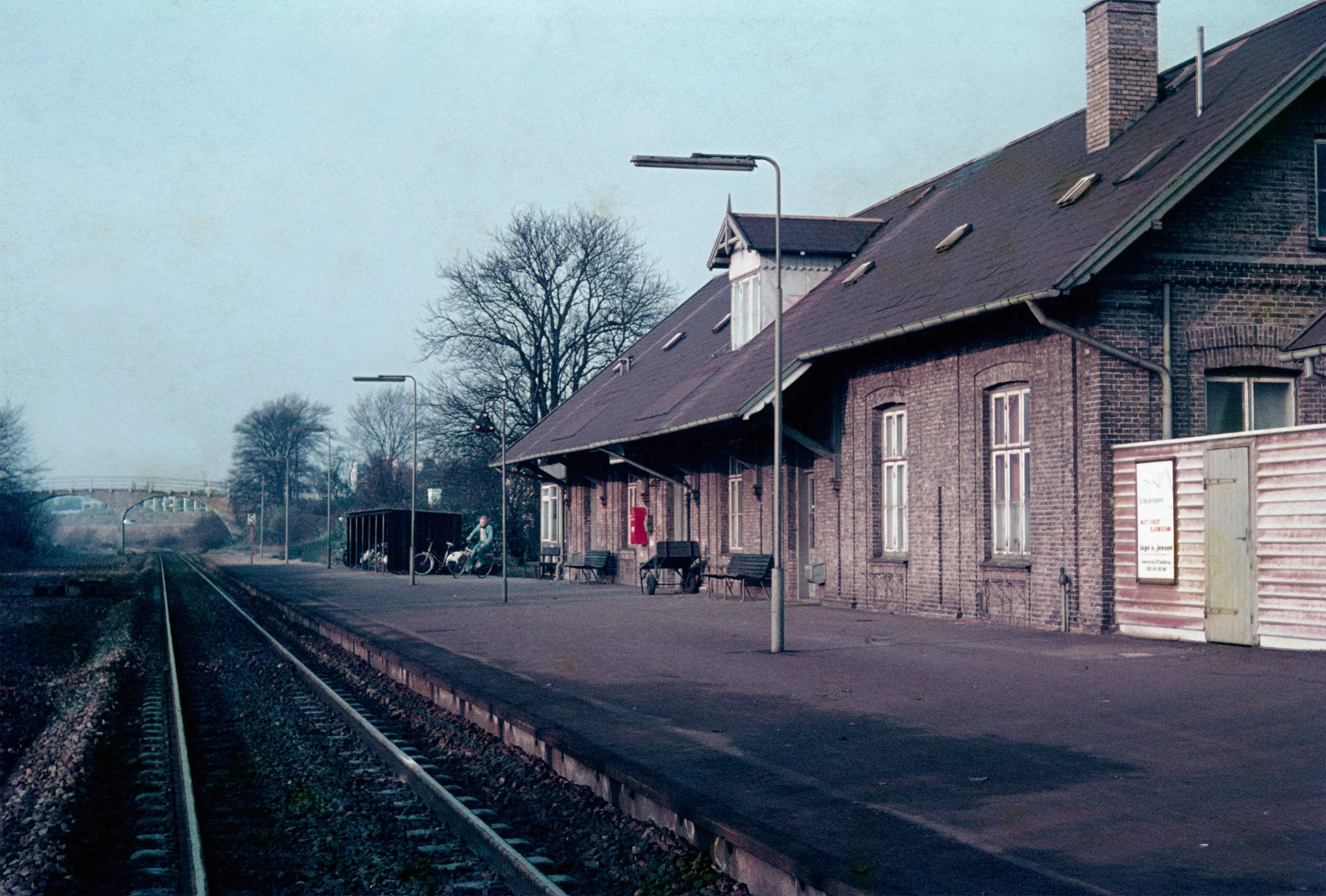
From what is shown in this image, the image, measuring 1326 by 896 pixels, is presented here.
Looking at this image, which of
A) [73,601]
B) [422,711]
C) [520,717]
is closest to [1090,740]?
[520,717]

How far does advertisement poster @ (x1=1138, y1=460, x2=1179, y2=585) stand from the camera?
570 inches

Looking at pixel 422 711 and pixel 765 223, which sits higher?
pixel 765 223

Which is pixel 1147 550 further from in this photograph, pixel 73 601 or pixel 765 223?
pixel 73 601

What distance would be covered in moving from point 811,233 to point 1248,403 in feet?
40.0

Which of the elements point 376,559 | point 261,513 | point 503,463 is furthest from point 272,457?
point 503,463

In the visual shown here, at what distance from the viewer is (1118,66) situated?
63.2 feet

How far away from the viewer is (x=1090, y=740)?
28.8 feet

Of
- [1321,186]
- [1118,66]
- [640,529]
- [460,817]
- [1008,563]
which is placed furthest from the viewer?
[640,529]

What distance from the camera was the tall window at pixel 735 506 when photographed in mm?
26344

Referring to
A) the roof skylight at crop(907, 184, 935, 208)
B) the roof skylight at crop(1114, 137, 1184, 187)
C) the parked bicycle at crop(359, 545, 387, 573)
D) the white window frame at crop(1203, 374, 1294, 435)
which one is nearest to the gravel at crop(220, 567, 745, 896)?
the white window frame at crop(1203, 374, 1294, 435)

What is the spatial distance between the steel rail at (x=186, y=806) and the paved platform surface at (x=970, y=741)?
2642 millimetres

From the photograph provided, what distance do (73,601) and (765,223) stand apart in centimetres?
2116

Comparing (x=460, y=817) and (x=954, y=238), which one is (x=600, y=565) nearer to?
(x=954, y=238)

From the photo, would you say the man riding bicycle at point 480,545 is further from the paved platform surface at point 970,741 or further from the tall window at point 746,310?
the paved platform surface at point 970,741
